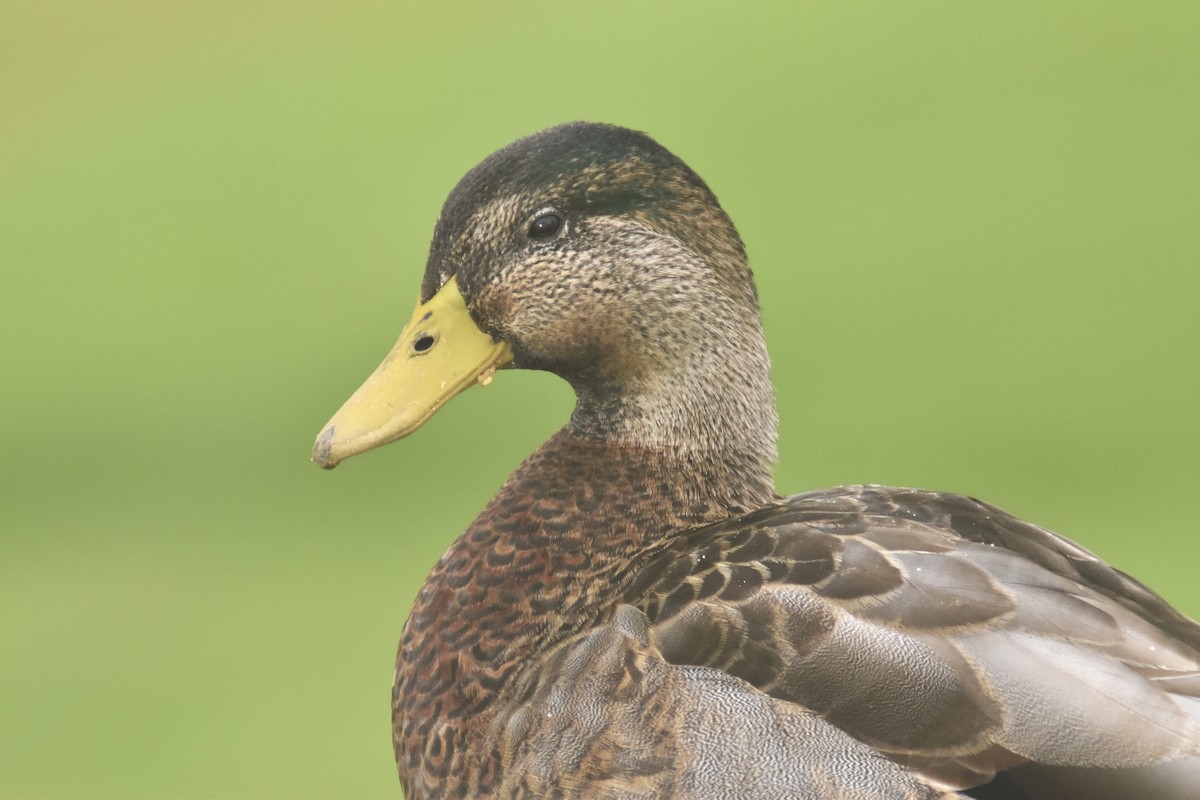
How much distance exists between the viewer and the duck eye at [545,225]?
1.77 metres

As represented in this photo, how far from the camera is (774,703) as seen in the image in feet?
4.94

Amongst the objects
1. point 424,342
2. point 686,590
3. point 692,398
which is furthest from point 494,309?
point 686,590

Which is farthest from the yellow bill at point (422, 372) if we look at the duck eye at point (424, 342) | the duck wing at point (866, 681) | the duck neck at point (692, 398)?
the duck wing at point (866, 681)

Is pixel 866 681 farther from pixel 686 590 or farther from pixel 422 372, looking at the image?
pixel 422 372

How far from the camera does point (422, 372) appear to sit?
1.77 metres

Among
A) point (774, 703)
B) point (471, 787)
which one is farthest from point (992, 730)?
point (471, 787)

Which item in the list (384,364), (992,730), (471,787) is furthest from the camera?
(384,364)

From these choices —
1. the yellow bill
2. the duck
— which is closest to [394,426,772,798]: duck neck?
the duck

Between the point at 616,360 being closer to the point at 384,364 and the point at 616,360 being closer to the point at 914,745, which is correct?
the point at 384,364

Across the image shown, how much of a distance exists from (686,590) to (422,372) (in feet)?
1.22

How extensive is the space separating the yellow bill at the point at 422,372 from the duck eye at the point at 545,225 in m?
0.10

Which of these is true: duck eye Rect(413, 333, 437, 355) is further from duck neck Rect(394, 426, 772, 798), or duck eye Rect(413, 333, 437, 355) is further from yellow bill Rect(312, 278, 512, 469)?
duck neck Rect(394, 426, 772, 798)

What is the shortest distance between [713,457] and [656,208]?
10.9 inches

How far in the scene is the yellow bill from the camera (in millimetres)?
1735
